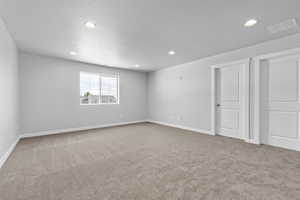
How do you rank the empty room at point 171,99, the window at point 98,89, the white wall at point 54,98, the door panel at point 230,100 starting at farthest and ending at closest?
the window at point 98,89
the white wall at point 54,98
the door panel at point 230,100
the empty room at point 171,99

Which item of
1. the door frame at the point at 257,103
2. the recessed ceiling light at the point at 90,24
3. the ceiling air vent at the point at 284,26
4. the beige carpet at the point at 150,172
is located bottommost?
the beige carpet at the point at 150,172

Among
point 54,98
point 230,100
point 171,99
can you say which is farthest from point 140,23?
point 54,98

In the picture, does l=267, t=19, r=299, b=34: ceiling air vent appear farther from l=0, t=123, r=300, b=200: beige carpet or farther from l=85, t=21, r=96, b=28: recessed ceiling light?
l=85, t=21, r=96, b=28: recessed ceiling light

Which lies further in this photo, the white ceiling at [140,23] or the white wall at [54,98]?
the white wall at [54,98]

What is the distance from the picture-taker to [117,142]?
348 cm

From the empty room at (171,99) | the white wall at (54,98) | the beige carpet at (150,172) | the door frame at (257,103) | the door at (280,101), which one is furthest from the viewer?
the white wall at (54,98)

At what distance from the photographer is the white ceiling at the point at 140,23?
1857mm

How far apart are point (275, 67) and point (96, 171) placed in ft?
14.2

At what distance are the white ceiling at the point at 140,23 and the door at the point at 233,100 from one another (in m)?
0.66

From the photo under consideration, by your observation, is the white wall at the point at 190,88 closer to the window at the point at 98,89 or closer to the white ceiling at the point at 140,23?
the white ceiling at the point at 140,23

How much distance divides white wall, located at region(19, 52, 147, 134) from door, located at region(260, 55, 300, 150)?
4923 millimetres

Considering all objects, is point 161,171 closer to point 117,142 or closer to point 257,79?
point 117,142

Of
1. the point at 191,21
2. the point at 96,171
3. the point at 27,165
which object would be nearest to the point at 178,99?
the point at 191,21

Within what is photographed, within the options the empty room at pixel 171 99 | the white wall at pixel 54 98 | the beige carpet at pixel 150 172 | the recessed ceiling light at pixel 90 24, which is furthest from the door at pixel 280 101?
the white wall at pixel 54 98
